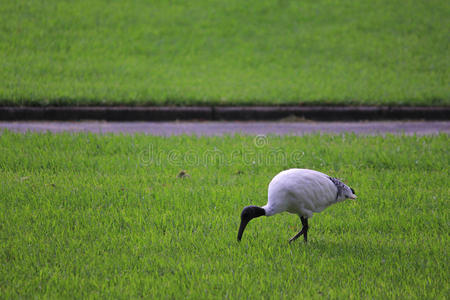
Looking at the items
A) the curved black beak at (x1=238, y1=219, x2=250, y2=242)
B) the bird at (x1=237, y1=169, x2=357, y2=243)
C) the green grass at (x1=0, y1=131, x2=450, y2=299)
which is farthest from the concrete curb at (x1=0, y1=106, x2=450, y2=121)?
the curved black beak at (x1=238, y1=219, x2=250, y2=242)

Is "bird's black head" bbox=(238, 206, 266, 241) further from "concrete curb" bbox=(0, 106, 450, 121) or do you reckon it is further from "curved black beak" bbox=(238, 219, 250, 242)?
"concrete curb" bbox=(0, 106, 450, 121)

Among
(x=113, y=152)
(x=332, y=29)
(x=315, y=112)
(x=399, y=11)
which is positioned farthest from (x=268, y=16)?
(x=113, y=152)

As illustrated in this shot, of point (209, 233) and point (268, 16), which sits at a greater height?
point (268, 16)

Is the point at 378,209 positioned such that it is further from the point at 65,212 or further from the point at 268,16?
the point at 268,16

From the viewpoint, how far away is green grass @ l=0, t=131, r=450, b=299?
314 cm

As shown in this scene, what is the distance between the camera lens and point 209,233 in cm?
392

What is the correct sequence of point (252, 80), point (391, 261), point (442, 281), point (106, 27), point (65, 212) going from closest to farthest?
1. point (442, 281)
2. point (391, 261)
3. point (65, 212)
4. point (252, 80)
5. point (106, 27)

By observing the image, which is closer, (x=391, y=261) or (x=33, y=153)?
(x=391, y=261)

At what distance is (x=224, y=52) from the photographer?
38.1 feet

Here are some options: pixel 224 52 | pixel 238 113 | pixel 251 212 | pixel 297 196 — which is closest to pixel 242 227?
pixel 251 212

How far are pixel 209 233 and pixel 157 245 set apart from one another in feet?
1.47

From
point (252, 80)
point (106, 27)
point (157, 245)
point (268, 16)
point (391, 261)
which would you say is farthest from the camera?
point (268, 16)

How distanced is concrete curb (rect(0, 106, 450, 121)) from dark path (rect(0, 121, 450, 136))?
19cm

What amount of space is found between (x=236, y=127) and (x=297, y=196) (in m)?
4.70
